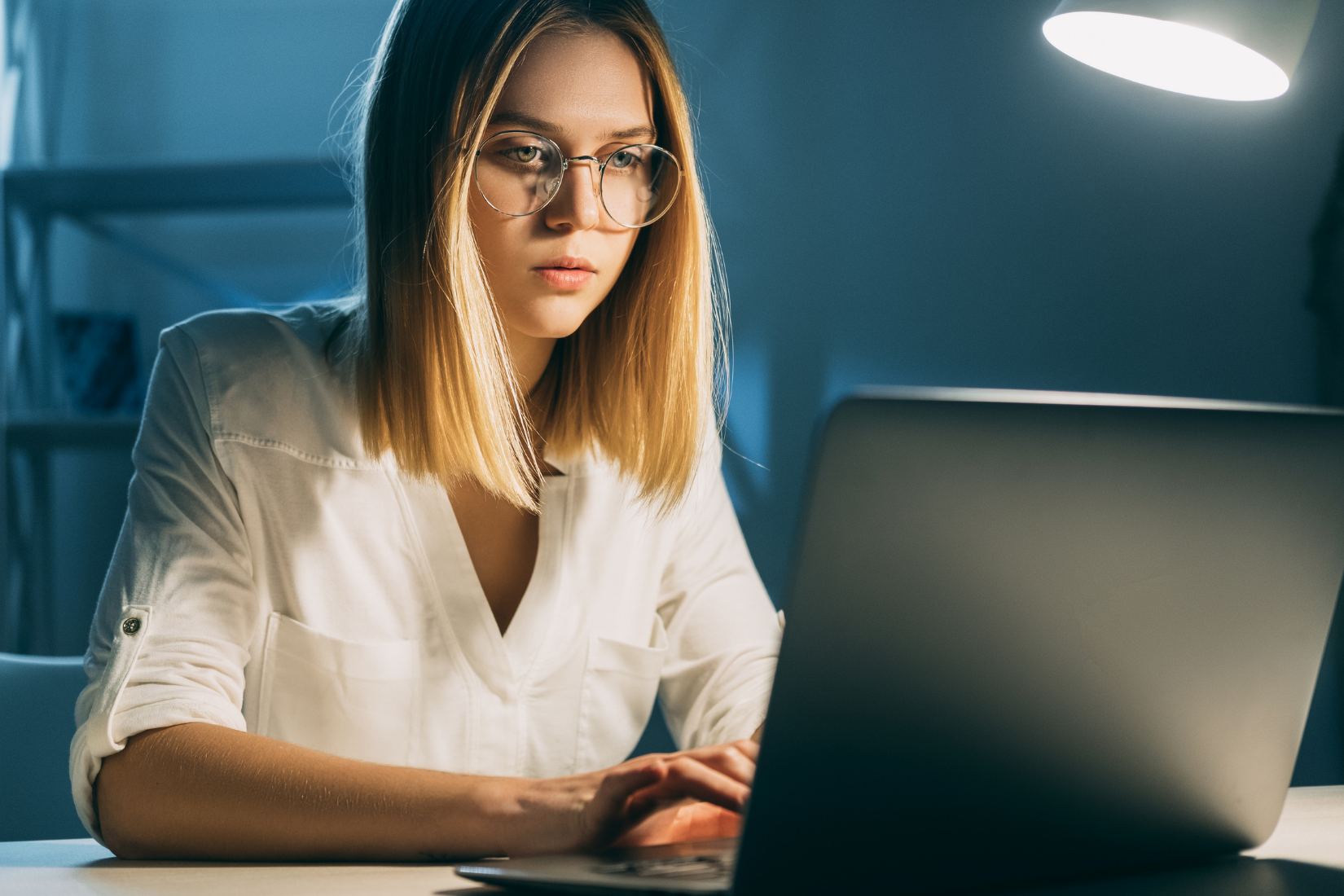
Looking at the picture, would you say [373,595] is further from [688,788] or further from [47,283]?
[47,283]

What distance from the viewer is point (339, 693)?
1068 millimetres

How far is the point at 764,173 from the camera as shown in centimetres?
238

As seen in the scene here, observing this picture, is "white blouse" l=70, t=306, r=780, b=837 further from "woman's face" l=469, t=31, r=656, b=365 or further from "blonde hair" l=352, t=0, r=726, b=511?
"woman's face" l=469, t=31, r=656, b=365

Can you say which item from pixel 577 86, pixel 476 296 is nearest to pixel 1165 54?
pixel 577 86

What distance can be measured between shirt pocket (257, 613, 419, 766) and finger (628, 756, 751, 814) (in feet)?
1.65

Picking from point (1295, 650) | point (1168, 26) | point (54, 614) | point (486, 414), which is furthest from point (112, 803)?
point (54, 614)

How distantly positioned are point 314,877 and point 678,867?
0.26 metres

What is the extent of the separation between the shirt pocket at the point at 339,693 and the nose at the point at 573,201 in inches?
17.5

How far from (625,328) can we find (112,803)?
685 millimetres

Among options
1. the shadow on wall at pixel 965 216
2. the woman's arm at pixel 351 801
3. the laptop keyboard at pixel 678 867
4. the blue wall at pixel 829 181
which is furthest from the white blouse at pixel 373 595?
the blue wall at pixel 829 181

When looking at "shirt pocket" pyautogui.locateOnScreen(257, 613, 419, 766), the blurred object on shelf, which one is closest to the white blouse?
"shirt pocket" pyautogui.locateOnScreen(257, 613, 419, 766)

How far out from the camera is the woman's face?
3.31 feet

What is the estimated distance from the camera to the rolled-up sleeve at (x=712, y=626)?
1155 millimetres

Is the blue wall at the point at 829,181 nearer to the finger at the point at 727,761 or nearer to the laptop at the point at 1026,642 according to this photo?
the finger at the point at 727,761
